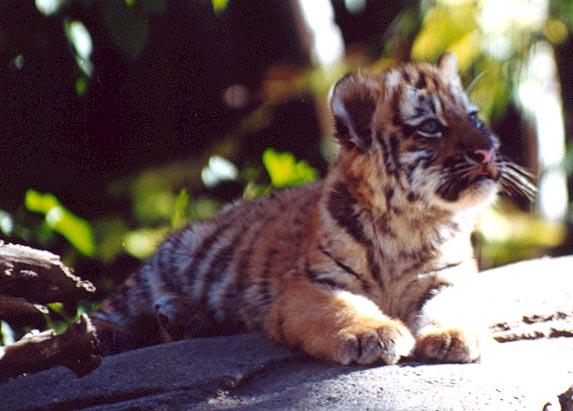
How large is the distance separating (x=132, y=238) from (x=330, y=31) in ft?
7.47

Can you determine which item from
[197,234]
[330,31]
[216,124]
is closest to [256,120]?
[216,124]

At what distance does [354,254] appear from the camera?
446cm

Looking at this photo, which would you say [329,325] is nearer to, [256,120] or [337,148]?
[337,148]

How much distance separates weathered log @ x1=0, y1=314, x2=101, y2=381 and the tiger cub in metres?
0.84

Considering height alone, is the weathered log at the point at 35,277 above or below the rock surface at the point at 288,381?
above

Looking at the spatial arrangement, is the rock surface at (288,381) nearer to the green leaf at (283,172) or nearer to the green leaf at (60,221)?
the green leaf at (60,221)

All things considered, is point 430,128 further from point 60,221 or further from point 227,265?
point 60,221

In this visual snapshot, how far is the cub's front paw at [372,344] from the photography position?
3887mm

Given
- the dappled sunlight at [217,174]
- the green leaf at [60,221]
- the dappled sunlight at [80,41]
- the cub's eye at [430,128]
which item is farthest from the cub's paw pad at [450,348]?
the dappled sunlight at [217,174]

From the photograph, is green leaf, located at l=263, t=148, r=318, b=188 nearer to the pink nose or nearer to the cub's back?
the cub's back

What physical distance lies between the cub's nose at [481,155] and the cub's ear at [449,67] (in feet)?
1.64

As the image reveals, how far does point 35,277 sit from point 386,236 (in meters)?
1.42

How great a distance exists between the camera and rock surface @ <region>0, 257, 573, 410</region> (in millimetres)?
3592

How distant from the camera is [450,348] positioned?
3963mm
